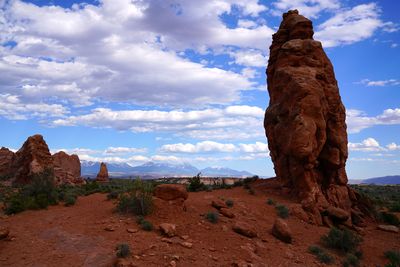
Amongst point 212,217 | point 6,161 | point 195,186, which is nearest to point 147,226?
point 212,217

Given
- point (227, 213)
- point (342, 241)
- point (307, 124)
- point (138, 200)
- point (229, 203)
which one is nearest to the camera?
point (138, 200)

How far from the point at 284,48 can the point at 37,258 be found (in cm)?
1968

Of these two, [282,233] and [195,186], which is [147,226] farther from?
[195,186]

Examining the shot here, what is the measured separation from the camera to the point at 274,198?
74.9 ft

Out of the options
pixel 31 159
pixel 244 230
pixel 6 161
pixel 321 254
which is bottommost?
pixel 321 254

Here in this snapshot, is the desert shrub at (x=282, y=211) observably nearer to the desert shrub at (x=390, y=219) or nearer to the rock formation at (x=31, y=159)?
the desert shrub at (x=390, y=219)

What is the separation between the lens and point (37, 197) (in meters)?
18.6

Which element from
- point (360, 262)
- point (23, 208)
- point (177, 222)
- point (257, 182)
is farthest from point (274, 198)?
point (23, 208)

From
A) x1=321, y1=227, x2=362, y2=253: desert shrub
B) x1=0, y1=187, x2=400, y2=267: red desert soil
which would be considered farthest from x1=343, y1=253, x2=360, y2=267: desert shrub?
x1=321, y1=227, x2=362, y2=253: desert shrub

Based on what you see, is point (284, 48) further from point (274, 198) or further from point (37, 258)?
point (37, 258)

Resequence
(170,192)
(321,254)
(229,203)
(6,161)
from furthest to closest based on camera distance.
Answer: (6,161) < (229,203) < (170,192) < (321,254)

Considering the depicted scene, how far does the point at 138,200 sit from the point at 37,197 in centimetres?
627

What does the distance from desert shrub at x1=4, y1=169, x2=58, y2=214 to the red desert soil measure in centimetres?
47

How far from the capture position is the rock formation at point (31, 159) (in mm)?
38125
